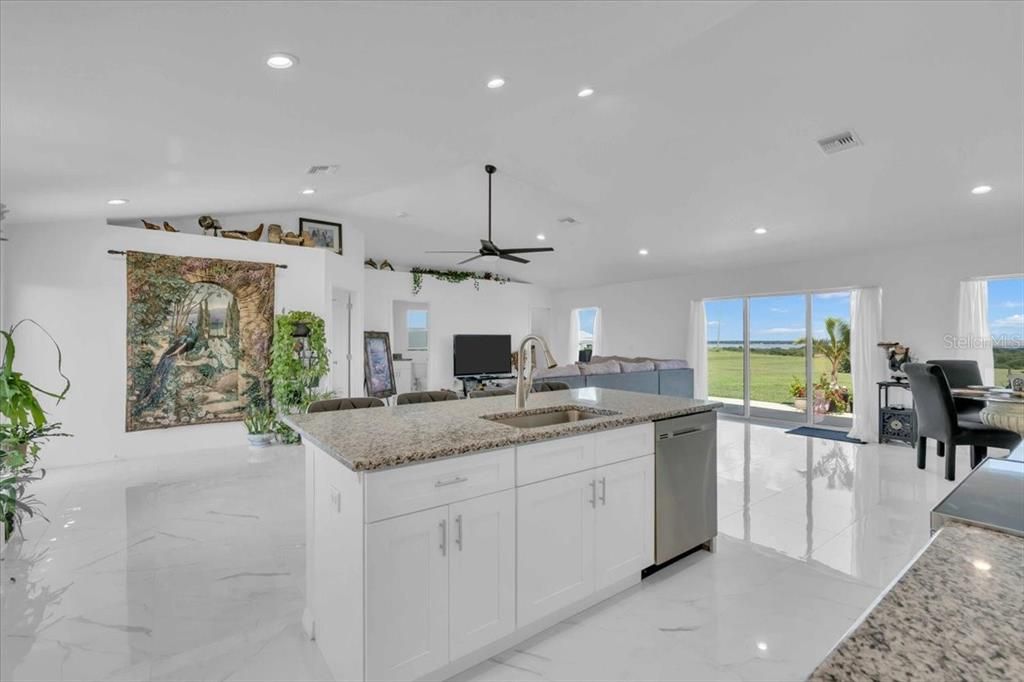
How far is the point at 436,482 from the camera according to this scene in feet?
5.83

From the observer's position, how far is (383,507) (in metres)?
1.65

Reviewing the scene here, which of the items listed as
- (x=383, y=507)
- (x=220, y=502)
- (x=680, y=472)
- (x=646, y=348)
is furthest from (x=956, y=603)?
(x=646, y=348)

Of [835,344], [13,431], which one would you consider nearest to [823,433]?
[835,344]

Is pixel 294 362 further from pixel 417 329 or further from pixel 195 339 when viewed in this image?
pixel 417 329

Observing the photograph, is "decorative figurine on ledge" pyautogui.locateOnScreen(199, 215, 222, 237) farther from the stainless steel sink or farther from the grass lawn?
the grass lawn

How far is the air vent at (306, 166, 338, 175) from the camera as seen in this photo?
426 cm

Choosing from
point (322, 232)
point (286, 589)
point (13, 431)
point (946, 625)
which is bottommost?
point (286, 589)

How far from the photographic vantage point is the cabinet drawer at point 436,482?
5.40ft

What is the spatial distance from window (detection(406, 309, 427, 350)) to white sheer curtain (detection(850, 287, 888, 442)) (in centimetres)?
665

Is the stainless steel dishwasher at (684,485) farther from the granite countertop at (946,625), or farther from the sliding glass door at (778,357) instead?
the sliding glass door at (778,357)

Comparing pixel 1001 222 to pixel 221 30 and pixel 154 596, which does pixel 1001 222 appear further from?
pixel 154 596

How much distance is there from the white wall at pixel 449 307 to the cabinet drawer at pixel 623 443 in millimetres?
6513

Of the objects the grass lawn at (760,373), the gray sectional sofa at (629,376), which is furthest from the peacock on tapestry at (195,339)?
the grass lawn at (760,373)

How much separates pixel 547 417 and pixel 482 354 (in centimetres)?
651
